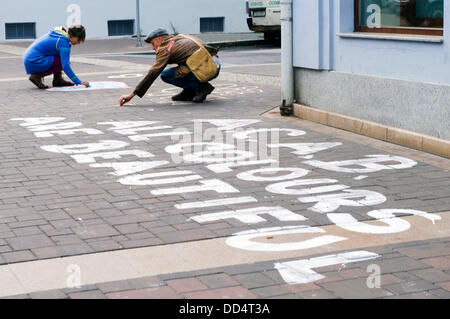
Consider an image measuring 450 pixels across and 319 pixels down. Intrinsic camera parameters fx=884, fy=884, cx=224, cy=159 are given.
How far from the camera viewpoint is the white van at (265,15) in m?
23.5

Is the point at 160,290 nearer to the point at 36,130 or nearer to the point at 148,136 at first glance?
the point at 148,136

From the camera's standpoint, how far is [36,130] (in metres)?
9.84

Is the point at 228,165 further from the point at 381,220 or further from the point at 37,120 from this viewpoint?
the point at 37,120

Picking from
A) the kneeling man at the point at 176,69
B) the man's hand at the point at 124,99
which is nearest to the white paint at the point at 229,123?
the kneeling man at the point at 176,69

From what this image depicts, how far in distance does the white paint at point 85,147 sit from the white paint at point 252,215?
110 inches

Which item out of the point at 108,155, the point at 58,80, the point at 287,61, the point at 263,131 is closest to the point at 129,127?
the point at 263,131

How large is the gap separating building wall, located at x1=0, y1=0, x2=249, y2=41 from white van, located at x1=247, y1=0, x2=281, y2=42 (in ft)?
15.0

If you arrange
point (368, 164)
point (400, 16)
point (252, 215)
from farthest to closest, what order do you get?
point (400, 16)
point (368, 164)
point (252, 215)

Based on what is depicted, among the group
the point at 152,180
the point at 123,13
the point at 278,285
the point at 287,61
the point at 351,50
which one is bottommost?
the point at 278,285

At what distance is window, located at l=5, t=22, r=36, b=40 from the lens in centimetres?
2644

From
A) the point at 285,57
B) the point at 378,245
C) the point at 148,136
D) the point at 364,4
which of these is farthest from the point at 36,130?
the point at 378,245

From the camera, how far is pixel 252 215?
606cm

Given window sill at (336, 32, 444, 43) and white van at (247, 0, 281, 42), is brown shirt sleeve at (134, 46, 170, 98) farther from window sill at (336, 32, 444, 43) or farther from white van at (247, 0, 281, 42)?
white van at (247, 0, 281, 42)

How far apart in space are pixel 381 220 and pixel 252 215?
2.86 ft
